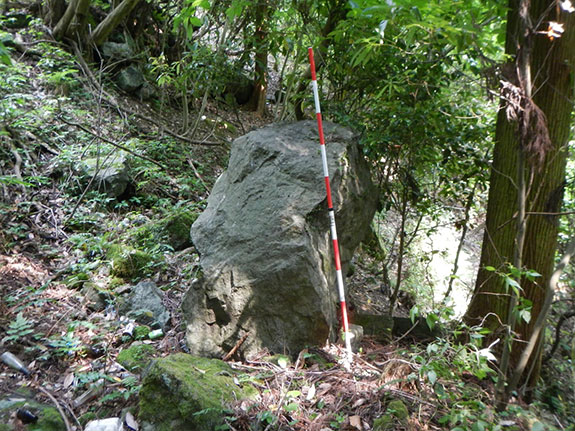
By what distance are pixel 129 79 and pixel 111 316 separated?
7.11 metres

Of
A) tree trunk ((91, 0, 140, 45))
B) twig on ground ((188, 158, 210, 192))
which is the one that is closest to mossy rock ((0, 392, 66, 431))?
twig on ground ((188, 158, 210, 192))

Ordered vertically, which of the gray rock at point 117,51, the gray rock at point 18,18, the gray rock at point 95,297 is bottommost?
the gray rock at point 95,297

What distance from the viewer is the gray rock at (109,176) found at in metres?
6.00

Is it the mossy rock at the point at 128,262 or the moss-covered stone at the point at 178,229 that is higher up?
the moss-covered stone at the point at 178,229

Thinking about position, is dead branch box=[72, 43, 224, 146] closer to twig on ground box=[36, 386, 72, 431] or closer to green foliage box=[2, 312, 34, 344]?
green foliage box=[2, 312, 34, 344]

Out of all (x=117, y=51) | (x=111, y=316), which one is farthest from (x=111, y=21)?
(x=111, y=316)

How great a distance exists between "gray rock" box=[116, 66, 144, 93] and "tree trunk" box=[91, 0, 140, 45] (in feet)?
2.54

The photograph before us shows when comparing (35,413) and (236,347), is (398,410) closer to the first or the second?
(236,347)

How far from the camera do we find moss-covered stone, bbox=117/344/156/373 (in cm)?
321

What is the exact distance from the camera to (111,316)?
154 inches

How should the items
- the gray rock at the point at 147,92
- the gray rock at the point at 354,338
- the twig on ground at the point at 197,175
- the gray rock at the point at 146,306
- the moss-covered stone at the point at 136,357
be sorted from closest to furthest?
the moss-covered stone at the point at 136,357
the gray rock at the point at 354,338
the gray rock at the point at 146,306
the twig on ground at the point at 197,175
the gray rock at the point at 147,92

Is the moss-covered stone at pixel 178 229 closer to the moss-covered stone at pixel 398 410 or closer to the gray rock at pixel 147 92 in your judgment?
the moss-covered stone at pixel 398 410

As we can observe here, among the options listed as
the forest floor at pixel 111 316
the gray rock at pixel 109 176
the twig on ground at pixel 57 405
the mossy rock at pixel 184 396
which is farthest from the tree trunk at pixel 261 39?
the twig on ground at pixel 57 405

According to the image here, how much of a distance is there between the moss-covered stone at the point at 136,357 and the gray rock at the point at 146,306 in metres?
0.35
